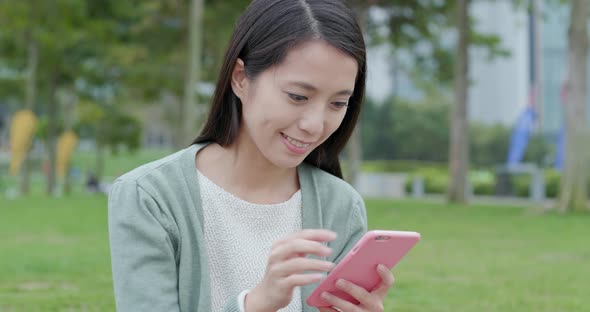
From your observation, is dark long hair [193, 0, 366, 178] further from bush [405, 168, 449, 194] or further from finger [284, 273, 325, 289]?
bush [405, 168, 449, 194]

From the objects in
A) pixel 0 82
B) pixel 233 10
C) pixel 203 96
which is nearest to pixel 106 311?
pixel 233 10

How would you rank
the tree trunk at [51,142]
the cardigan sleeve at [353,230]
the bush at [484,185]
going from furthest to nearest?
the bush at [484,185], the tree trunk at [51,142], the cardigan sleeve at [353,230]

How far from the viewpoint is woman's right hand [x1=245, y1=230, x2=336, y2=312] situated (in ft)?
5.22

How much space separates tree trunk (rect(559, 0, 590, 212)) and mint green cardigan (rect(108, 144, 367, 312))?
43.8 ft

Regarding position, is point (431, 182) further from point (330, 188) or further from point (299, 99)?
point (299, 99)

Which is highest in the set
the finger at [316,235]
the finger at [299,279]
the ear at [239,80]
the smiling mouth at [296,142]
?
the ear at [239,80]

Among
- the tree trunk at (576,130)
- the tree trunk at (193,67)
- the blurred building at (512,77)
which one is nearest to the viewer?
the tree trunk at (576,130)

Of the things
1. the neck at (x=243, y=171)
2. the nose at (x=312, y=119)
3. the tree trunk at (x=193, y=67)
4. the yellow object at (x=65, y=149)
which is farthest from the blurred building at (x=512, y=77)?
the nose at (x=312, y=119)

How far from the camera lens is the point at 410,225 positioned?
454 inches

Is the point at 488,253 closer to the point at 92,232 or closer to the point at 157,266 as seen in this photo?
the point at 92,232

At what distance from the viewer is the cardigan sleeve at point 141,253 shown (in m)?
1.86

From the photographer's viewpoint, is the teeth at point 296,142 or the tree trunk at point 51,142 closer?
the teeth at point 296,142

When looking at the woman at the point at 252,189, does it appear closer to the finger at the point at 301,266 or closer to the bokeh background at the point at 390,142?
the finger at the point at 301,266

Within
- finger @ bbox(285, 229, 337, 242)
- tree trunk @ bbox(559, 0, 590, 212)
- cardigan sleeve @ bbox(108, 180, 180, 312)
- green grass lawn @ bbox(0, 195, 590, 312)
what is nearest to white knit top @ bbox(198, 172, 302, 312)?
cardigan sleeve @ bbox(108, 180, 180, 312)
